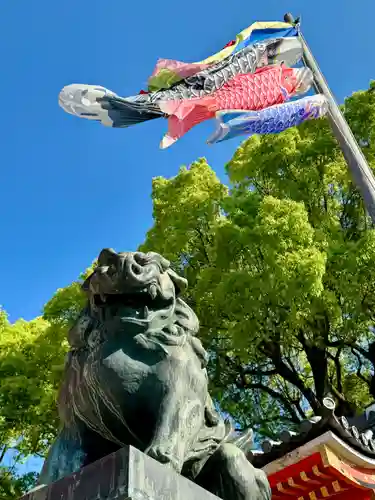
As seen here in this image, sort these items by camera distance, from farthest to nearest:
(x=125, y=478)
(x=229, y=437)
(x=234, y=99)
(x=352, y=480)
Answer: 1. (x=234, y=99)
2. (x=352, y=480)
3. (x=229, y=437)
4. (x=125, y=478)

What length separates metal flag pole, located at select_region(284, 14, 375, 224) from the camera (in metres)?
7.77

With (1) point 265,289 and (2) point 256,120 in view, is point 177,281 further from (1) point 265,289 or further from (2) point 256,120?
(1) point 265,289

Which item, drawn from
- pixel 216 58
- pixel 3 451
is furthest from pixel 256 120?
pixel 3 451

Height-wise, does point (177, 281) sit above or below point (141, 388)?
above

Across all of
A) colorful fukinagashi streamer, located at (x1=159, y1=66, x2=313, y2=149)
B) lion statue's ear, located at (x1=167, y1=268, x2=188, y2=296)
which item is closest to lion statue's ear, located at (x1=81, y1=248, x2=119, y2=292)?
lion statue's ear, located at (x1=167, y1=268, x2=188, y2=296)

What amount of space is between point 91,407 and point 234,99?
6.47 m

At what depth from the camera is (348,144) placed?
26.7 feet

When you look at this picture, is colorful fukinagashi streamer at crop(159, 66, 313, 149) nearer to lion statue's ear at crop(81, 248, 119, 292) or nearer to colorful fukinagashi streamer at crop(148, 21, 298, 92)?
colorful fukinagashi streamer at crop(148, 21, 298, 92)

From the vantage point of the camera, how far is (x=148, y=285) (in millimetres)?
2361

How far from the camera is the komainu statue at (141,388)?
2178 millimetres

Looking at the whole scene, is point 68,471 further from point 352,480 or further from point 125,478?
point 352,480

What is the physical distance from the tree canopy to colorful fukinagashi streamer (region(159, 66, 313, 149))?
172 centimetres

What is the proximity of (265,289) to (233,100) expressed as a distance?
2.91 m

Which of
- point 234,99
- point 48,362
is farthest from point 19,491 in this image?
point 234,99
